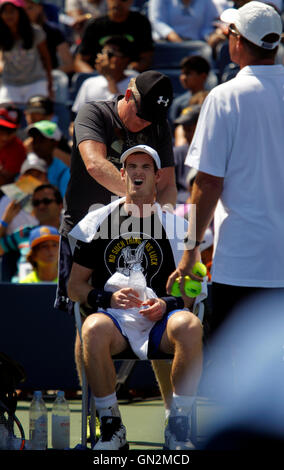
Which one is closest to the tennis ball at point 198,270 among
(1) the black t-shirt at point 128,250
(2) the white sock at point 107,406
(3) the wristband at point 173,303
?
(3) the wristband at point 173,303

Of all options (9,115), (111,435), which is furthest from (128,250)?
(9,115)

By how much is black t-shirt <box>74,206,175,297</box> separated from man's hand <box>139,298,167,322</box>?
→ 18 centimetres

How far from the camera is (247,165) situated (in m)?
3.67

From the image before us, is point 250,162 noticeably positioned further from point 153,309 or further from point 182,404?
point 182,404

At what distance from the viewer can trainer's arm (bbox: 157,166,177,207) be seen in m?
4.95

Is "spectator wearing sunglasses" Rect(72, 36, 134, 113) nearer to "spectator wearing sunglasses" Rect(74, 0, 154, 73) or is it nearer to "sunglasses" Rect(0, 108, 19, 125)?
"sunglasses" Rect(0, 108, 19, 125)

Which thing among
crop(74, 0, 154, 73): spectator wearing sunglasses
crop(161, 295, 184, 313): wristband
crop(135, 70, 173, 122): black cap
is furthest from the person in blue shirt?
crop(161, 295, 184, 313): wristband

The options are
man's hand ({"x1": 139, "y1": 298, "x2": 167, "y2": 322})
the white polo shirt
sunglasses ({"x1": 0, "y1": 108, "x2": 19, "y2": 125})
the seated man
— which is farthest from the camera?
sunglasses ({"x1": 0, "y1": 108, "x2": 19, "y2": 125})

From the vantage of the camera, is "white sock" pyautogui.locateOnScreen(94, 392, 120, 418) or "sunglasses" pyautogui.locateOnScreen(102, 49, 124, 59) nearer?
"white sock" pyautogui.locateOnScreen(94, 392, 120, 418)

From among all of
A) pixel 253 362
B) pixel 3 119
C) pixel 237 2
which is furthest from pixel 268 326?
pixel 3 119

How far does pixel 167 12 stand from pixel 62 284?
688 cm

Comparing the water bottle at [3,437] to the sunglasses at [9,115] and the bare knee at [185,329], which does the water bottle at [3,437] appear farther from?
the sunglasses at [9,115]

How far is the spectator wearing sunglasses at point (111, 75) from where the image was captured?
864 cm

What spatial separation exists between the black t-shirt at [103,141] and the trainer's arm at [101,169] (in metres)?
0.12
